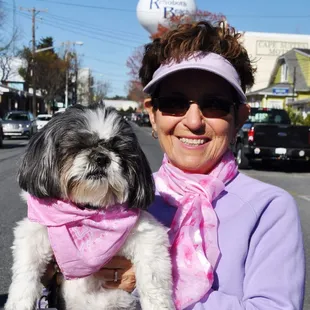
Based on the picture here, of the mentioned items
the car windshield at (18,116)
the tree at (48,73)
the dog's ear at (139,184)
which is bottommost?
the car windshield at (18,116)

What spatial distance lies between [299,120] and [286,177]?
1004cm

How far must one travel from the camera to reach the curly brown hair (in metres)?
2.48

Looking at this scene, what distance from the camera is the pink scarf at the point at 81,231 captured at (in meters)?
2.38

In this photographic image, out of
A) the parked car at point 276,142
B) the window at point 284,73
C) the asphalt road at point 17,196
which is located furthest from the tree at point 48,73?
the parked car at point 276,142

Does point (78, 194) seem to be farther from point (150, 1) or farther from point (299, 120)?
point (150, 1)

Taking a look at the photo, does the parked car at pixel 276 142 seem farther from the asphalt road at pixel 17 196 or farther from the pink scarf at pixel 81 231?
the pink scarf at pixel 81 231

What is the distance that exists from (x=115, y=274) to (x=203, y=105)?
0.89 metres

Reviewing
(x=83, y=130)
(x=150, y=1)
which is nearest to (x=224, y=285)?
(x=83, y=130)

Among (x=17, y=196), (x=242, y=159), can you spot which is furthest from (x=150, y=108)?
(x=242, y=159)

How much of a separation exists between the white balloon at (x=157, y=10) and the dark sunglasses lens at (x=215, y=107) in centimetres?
5120

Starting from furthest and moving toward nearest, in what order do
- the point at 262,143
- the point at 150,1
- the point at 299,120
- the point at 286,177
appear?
the point at 150,1 < the point at 299,120 < the point at 262,143 < the point at 286,177

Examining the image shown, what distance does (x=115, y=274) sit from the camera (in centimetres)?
252

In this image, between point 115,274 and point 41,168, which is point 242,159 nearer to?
point 115,274

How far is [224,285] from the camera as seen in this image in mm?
2260
